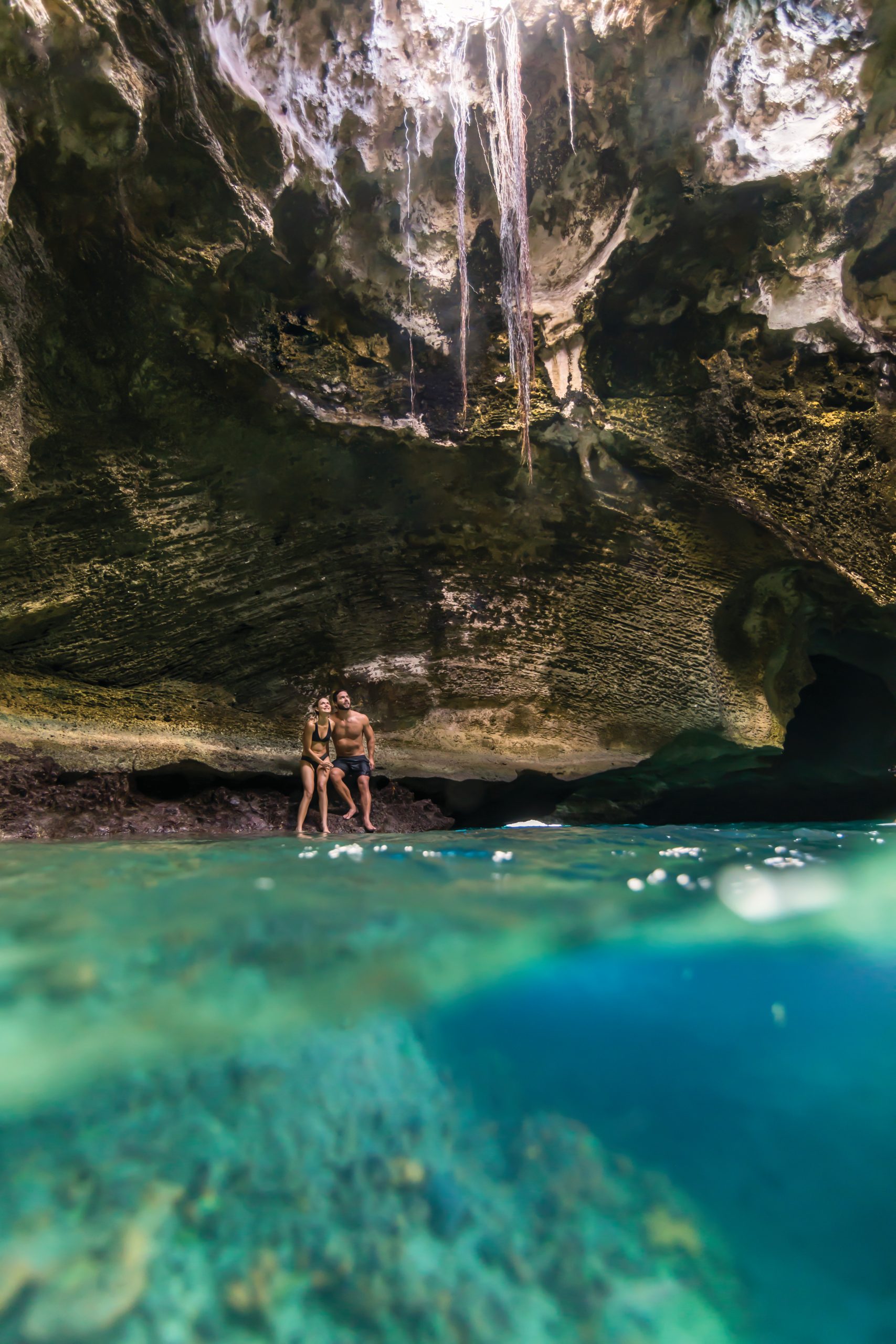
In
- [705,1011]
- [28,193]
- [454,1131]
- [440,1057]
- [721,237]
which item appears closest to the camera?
[454,1131]

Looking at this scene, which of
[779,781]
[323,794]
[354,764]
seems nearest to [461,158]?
[354,764]

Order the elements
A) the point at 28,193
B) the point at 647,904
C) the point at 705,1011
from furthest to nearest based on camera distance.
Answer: the point at 28,193 < the point at 647,904 < the point at 705,1011

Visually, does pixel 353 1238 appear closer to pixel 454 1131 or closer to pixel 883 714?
pixel 454 1131

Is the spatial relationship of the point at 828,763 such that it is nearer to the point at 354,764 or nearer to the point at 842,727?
the point at 842,727

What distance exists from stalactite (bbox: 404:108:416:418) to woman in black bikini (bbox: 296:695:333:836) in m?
2.66

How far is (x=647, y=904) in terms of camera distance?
6.54 feet

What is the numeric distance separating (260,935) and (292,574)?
4134 millimetres

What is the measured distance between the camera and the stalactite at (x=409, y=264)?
4.19 meters

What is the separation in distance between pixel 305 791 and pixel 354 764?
18.7 inches

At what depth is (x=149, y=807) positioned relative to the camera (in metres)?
5.53

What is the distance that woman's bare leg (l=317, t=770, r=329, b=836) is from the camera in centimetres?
556

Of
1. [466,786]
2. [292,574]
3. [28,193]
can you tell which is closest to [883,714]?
[466,786]

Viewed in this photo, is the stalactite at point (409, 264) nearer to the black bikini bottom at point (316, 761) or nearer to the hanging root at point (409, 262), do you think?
the hanging root at point (409, 262)

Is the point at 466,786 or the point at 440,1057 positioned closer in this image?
the point at 440,1057
